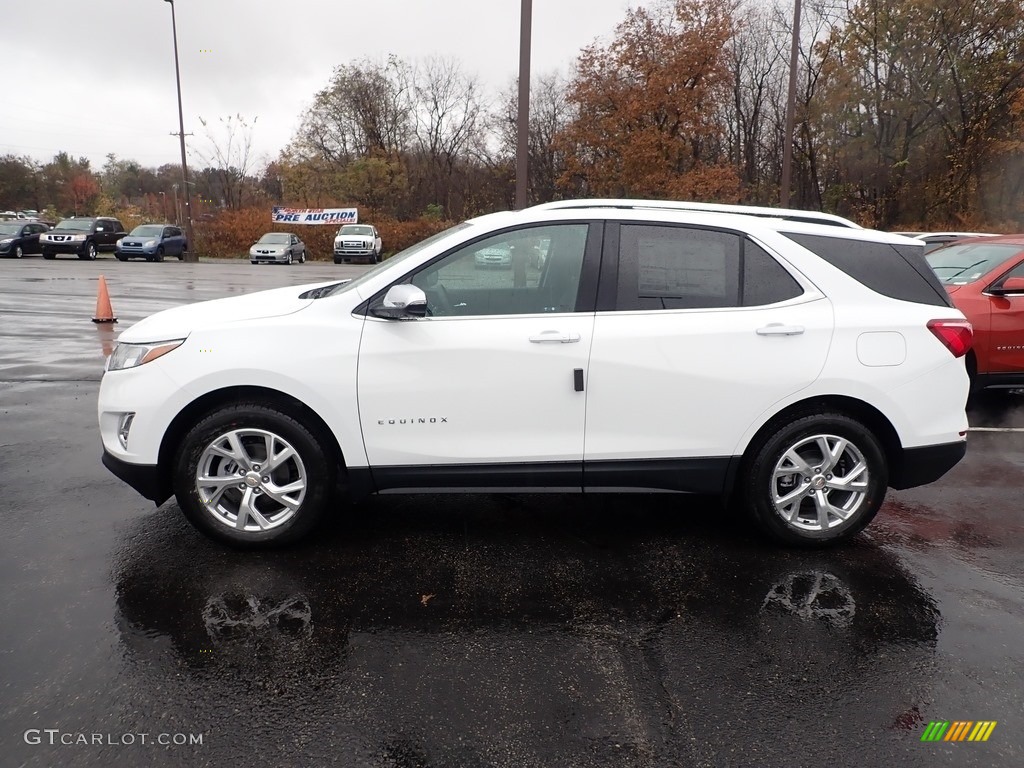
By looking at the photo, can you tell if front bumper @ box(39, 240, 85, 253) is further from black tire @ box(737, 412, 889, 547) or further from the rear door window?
black tire @ box(737, 412, 889, 547)

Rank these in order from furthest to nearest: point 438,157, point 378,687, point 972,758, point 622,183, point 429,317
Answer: point 438,157
point 622,183
point 429,317
point 378,687
point 972,758

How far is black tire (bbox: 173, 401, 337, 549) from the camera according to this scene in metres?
3.77

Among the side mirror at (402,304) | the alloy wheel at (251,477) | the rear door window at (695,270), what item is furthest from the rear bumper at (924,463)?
the alloy wheel at (251,477)

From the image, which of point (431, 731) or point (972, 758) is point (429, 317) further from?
point (972, 758)

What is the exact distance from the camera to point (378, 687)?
283 centimetres

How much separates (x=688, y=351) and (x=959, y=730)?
1.97 meters

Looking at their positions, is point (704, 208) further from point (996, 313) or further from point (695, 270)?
point (996, 313)

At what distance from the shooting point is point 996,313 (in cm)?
725

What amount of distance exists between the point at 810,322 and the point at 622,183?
24.1m

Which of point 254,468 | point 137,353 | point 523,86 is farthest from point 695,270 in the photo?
point 523,86

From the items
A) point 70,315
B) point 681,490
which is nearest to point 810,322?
point 681,490

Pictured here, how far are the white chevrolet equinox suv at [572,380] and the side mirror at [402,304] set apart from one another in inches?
0.5

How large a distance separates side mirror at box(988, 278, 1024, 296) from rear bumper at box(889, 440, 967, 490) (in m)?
3.87

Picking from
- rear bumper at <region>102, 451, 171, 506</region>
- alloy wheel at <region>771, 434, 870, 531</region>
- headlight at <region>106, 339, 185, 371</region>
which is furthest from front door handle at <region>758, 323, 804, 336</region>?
rear bumper at <region>102, 451, 171, 506</region>
